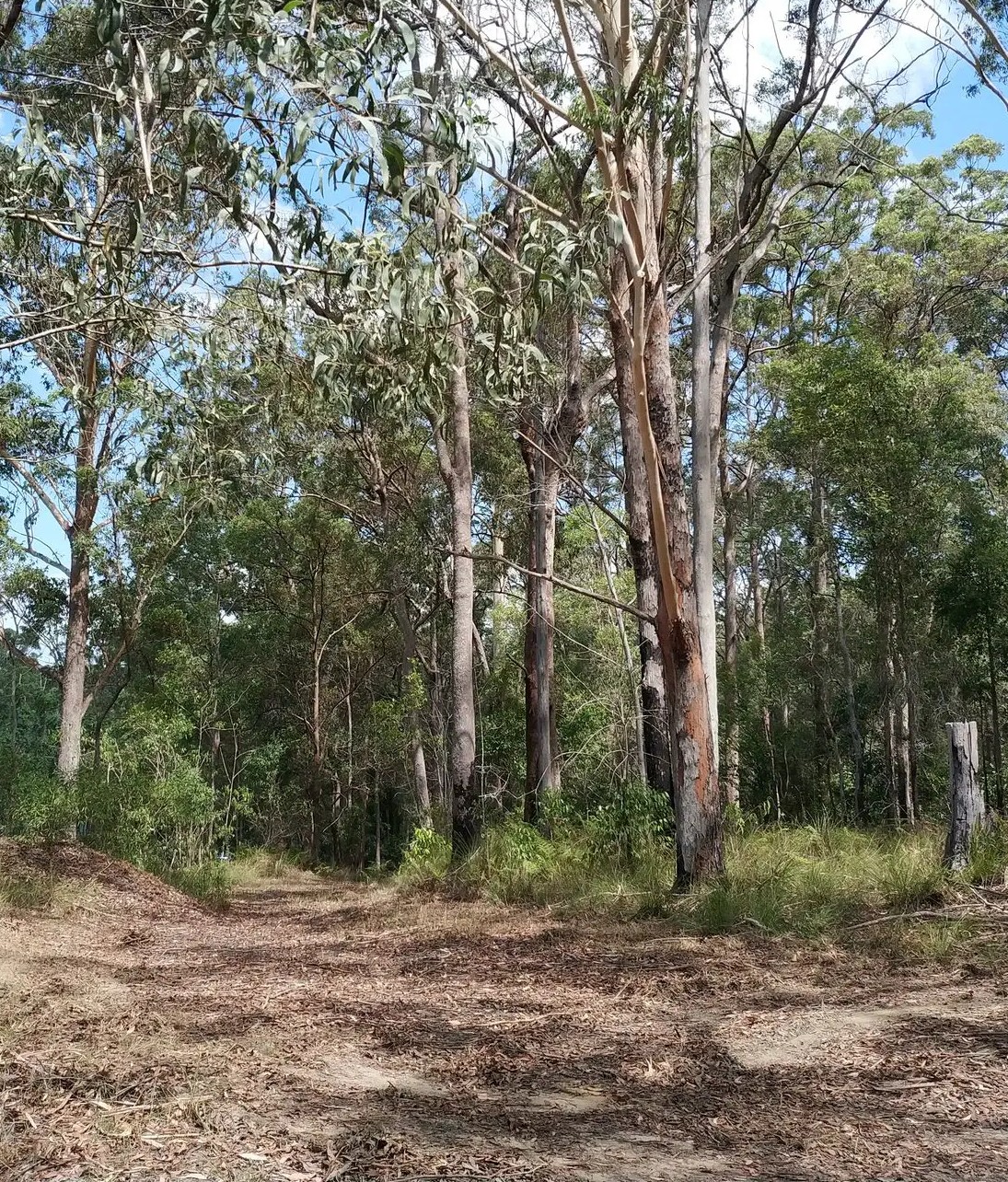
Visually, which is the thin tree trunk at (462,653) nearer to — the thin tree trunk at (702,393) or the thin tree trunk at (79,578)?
the thin tree trunk at (702,393)

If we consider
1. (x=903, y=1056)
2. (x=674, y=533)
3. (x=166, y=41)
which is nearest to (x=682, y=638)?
(x=674, y=533)

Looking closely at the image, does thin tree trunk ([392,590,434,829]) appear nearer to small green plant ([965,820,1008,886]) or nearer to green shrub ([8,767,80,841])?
green shrub ([8,767,80,841])

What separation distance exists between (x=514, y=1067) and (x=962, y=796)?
14.6ft

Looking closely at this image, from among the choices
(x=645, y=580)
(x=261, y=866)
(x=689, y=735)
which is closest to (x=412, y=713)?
(x=261, y=866)

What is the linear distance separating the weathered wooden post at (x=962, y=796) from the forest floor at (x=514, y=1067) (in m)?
1.68

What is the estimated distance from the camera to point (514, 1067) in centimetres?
392

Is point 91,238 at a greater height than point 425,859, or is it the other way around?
point 91,238

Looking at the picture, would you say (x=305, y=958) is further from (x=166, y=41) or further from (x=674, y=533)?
(x=166, y=41)

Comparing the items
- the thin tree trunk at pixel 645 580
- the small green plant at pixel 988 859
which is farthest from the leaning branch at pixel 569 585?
the small green plant at pixel 988 859

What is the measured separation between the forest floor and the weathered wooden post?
5.52 feet

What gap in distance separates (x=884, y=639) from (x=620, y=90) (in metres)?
14.4

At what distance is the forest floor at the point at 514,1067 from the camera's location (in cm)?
286

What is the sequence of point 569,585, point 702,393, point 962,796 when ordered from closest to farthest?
point 962,796 < point 569,585 < point 702,393

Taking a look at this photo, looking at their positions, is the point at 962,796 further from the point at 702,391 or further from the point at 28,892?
the point at 28,892
